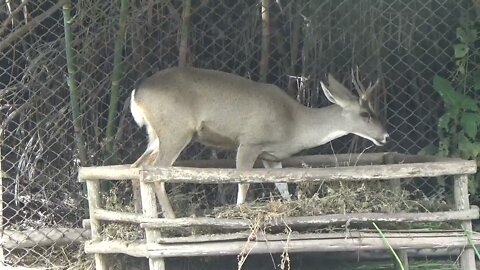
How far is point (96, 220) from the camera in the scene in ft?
21.0

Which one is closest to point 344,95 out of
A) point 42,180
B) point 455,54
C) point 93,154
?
point 455,54

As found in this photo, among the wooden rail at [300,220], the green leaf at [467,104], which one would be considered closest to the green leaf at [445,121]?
the green leaf at [467,104]

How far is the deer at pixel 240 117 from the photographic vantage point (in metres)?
6.63

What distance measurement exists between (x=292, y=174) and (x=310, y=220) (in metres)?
0.30

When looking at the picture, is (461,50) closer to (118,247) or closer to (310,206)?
(310,206)

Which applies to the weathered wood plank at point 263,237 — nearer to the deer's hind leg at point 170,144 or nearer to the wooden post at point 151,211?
the wooden post at point 151,211

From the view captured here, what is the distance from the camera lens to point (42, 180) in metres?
7.59

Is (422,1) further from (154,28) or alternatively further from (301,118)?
(154,28)

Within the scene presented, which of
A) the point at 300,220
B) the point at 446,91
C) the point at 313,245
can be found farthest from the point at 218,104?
the point at 446,91

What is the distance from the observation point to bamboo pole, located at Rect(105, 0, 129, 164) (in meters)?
7.10

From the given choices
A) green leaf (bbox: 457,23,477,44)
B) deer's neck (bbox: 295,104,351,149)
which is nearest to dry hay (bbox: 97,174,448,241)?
deer's neck (bbox: 295,104,351,149)

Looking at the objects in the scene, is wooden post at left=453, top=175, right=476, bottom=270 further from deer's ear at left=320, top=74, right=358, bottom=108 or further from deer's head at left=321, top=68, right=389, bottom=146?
deer's ear at left=320, top=74, right=358, bottom=108

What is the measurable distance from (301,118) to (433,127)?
4.18ft

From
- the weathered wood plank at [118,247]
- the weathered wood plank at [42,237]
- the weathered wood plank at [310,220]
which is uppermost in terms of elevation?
the weathered wood plank at [310,220]
